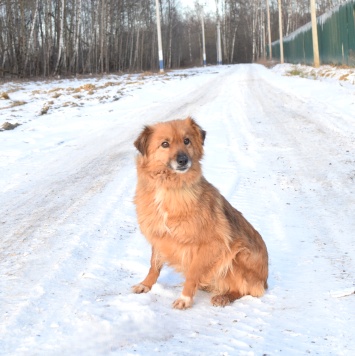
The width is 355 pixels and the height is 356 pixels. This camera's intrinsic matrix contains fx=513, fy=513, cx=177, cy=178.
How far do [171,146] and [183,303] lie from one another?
1202mm

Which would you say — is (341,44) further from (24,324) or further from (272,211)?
(24,324)

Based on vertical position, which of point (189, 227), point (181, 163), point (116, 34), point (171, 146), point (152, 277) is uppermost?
point (116, 34)

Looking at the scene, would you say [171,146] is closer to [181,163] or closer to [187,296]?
[181,163]

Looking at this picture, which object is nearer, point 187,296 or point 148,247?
point 187,296

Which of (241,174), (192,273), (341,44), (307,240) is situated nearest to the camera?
(192,273)

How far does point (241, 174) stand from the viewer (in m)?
7.87

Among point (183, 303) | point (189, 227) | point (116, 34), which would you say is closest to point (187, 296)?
point (183, 303)

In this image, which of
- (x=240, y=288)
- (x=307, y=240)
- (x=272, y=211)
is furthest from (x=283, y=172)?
(x=240, y=288)

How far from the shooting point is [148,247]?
5.00m

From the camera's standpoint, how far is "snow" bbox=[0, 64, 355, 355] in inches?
125

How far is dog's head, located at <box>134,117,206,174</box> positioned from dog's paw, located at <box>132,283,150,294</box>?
92 cm

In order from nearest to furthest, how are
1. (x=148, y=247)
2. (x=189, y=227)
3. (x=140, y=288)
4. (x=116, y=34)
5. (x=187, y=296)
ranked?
(x=189, y=227) < (x=187, y=296) < (x=140, y=288) < (x=148, y=247) < (x=116, y=34)

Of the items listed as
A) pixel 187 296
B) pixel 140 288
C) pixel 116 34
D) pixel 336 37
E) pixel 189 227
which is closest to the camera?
pixel 189 227

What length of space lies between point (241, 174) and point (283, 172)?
67cm
